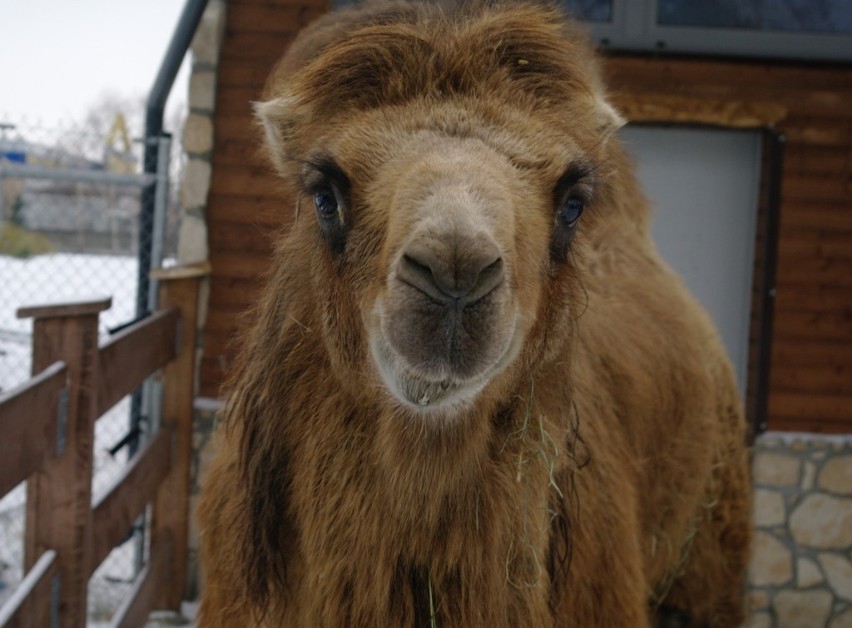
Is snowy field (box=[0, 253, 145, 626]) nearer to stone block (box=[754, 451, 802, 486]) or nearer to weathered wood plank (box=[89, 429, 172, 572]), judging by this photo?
weathered wood plank (box=[89, 429, 172, 572])

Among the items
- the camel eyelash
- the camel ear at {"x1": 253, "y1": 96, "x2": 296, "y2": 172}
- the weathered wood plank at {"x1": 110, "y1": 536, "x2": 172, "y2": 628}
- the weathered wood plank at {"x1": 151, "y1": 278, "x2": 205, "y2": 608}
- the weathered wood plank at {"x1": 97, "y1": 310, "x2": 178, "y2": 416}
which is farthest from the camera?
the weathered wood plank at {"x1": 151, "y1": 278, "x2": 205, "y2": 608}

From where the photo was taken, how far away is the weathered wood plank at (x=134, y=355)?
3609mm

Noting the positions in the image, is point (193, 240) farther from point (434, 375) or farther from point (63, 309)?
point (434, 375)

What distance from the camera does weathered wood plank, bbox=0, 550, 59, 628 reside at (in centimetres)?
256

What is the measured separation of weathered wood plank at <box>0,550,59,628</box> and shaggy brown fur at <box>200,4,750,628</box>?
518mm

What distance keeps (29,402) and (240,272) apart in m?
3.85

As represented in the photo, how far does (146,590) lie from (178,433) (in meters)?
1.03

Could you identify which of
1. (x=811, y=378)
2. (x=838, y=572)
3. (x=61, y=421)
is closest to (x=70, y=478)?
(x=61, y=421)

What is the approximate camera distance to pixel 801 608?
21.8 ft

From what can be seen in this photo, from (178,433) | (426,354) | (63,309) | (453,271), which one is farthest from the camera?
(178,433)

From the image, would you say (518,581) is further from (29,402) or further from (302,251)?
(29,402)

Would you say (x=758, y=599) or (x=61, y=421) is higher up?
(x=61, y=421)

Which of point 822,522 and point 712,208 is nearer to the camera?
point 822,522

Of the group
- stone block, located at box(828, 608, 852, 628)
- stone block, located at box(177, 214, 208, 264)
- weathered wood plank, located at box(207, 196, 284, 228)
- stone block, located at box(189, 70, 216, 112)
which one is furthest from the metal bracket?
stone block, located at box(828, 608, 852, 628)
